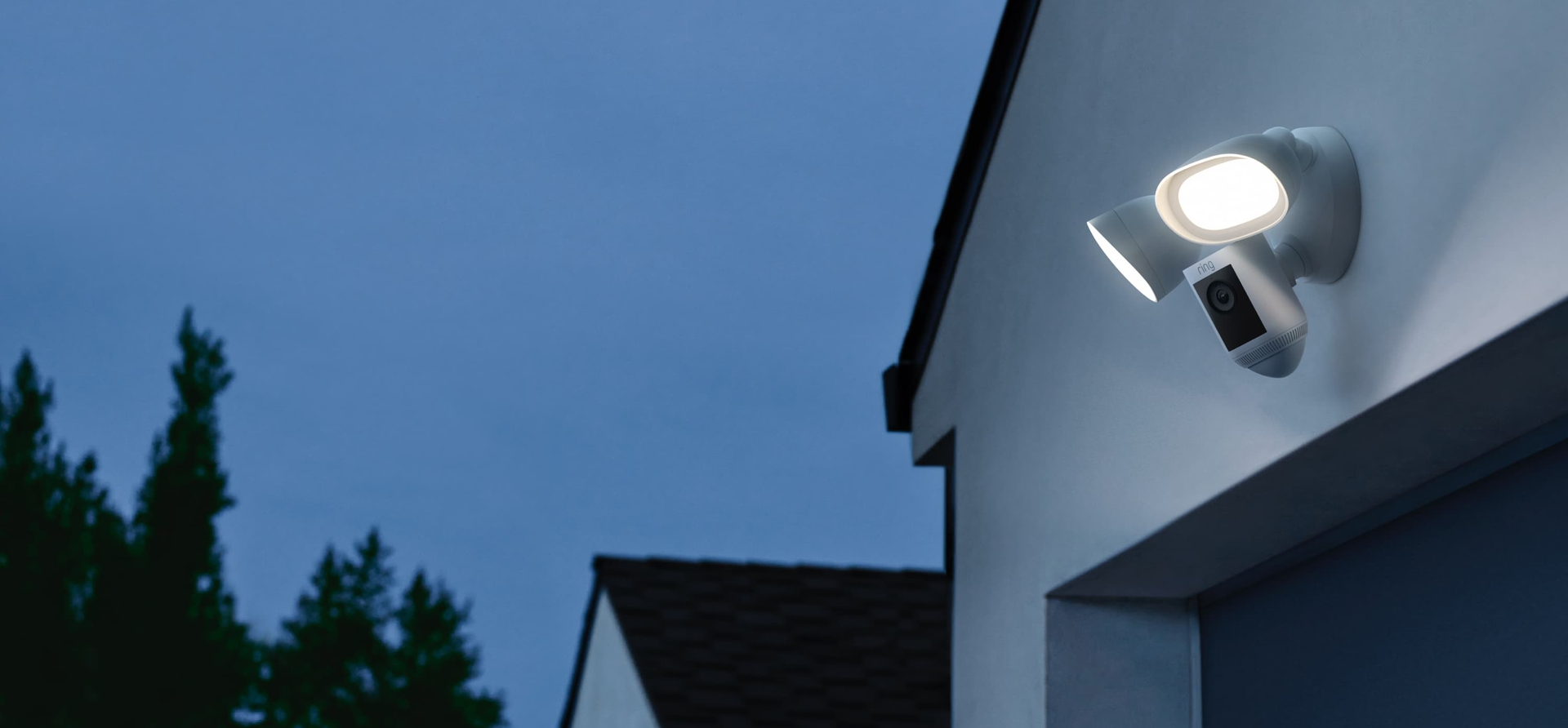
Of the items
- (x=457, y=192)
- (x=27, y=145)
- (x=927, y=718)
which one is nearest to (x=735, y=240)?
(x=457, y=192)

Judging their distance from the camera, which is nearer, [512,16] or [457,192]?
[512,16]

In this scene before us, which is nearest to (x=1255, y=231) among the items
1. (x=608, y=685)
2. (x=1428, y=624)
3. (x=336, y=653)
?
(x=1428, y=624)

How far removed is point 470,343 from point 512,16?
89.3 ft

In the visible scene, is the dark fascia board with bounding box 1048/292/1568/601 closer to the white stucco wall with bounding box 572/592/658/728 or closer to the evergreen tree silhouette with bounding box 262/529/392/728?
the white stucco wall with bounding box 572/592/658/728

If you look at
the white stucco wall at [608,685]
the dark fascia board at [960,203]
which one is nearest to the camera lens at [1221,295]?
the dark fascia board at [960,203]

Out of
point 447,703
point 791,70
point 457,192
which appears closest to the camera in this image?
point 447,703

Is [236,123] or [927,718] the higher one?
[236,123]

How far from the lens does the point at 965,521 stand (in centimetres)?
425

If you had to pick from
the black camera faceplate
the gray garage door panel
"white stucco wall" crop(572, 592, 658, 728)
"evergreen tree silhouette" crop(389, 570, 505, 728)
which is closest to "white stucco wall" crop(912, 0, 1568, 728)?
the black camera faceplate

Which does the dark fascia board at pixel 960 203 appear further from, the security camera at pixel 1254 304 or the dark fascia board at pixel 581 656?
the dark fascia board at pixel 581 656

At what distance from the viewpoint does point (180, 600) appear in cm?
2488

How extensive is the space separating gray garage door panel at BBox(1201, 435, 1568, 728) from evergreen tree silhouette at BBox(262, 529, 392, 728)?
28.2m

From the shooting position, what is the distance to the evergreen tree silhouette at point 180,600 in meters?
24.0

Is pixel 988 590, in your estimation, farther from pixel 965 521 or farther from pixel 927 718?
pixel 927 718
